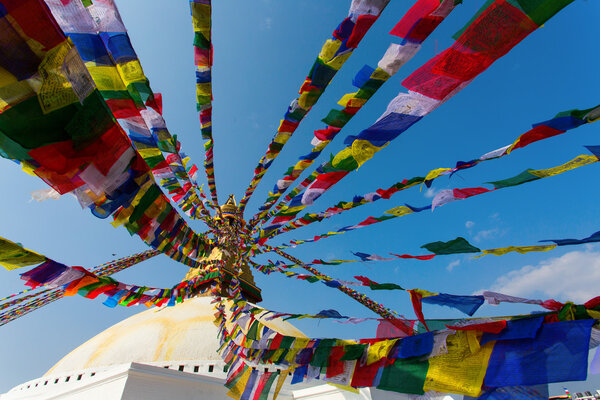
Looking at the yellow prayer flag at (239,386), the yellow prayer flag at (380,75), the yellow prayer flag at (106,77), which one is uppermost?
the yellow prayer flag at (380,75)

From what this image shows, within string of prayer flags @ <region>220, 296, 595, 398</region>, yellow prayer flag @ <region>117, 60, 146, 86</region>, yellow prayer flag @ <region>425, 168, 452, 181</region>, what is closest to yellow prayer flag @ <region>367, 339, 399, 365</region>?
string of prayer flags @ <region>220, 296, 595, 398</region>

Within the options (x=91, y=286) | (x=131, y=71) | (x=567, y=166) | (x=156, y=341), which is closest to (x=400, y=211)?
(x=567, y=166)

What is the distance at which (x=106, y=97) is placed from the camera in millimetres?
2252

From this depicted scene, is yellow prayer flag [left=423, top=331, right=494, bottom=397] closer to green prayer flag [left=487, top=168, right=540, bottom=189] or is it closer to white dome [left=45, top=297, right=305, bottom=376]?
green prayer flag [left=487, top=168, right=540, bottom=189]

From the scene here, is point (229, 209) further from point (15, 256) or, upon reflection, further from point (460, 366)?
point (460, 366)

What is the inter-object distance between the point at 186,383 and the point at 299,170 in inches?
159

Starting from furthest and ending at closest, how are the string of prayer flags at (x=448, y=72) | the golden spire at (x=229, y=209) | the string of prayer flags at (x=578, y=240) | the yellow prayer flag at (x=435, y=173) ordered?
1. the golden spire at (x=229, y=209)
2. the yellow prayer flag at (x=435, y=173)
3. the string of prayer flags at (x=578, y=240)
4. the string of prayer flags at (x=448, y=72)

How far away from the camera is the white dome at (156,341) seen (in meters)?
6.26

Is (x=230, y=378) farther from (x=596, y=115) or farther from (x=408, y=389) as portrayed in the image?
(x=596, y=115)

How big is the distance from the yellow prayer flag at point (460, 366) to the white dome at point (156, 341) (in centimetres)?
523

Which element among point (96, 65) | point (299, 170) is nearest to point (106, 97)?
point (96, 65)

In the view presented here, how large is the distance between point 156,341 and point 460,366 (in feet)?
22.2

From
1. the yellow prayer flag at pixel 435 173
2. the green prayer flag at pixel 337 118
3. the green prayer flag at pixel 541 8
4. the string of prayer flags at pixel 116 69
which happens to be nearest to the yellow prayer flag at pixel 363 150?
the yellow prayer flag at pixel 435 173

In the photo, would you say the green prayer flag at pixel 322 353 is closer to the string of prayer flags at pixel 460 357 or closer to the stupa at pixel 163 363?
the string of prayer flags at pixel 460 357
